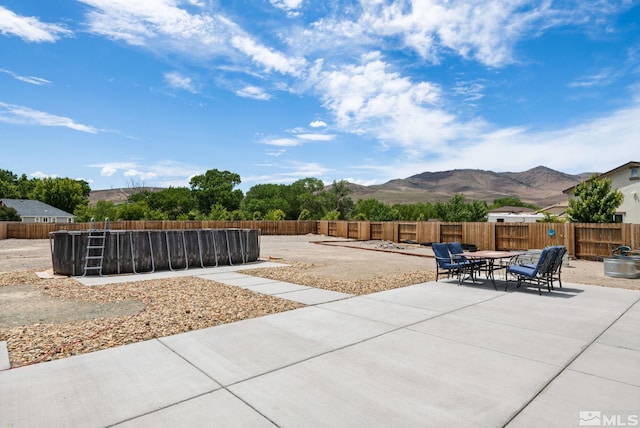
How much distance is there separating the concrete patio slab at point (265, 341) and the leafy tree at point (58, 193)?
78.0 metres

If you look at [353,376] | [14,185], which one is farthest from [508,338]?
[14,185]

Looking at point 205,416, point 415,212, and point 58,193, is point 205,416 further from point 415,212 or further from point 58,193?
point 58,193

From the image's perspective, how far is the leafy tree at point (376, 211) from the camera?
6494 cm

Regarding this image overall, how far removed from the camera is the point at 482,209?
5594 cm

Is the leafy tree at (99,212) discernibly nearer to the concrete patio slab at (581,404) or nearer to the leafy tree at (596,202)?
the leafy tree at (596,202)

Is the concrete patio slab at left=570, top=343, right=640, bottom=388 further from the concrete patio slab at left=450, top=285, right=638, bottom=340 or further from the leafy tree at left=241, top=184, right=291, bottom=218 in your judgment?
the leafy tree at left=241, top=184, right=291, bottom=218

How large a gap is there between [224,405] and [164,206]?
7806 cm

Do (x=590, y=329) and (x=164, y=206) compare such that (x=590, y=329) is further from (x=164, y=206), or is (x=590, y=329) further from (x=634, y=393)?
(x=164, y=206)

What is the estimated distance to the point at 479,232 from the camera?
23859mm

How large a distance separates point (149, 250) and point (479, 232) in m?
19.3

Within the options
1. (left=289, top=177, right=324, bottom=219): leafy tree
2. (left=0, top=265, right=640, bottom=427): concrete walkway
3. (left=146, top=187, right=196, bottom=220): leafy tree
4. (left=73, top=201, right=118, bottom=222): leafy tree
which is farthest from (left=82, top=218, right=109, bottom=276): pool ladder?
(left=146, top=187, right=196, bottom=220): leafy tree

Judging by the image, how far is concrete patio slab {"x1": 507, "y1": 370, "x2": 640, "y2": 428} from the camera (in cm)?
296

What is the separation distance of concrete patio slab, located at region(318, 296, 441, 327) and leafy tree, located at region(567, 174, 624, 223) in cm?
2086

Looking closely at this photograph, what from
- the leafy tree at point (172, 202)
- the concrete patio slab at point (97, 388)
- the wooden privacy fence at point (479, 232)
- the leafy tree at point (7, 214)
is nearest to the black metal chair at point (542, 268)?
the concrete patio slab at point (97, 388)
